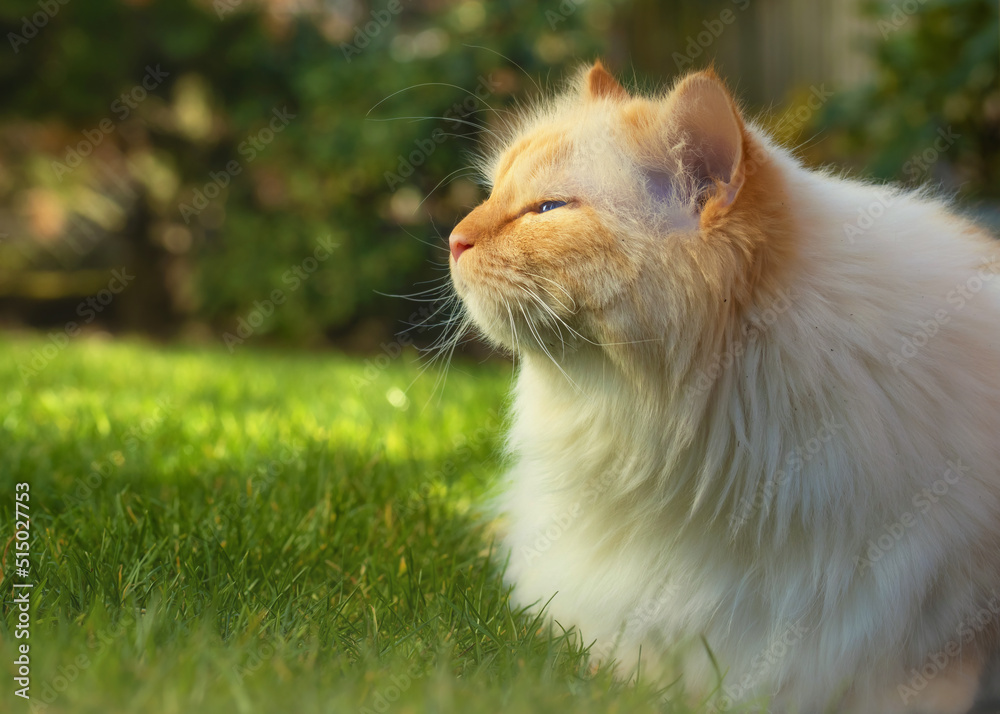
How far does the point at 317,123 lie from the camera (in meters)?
7.56

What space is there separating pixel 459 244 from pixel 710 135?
55cm

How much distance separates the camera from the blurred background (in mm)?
5488

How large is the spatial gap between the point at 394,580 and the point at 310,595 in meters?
0.23

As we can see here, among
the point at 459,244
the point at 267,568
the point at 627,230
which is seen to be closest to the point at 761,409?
the point at 627,230

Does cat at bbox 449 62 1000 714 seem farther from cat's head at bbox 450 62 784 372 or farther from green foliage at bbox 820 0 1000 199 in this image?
green foliage at bbox 820 0 1000 199

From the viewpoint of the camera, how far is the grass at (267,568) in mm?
1310

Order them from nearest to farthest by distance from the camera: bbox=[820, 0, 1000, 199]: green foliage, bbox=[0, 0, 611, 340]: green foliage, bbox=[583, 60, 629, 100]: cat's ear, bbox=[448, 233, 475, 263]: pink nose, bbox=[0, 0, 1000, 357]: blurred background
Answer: bbox=[448, 233, 475, 263]: pink nose < bbox=[583, 60, 629, 100]: cat's ear < bbox=[820, 0, 1000, 199]: green foliage < bbox=[0, 0, 1000, 357]: blurred background < bbox=[0, 0, 611, 340]: green foliage

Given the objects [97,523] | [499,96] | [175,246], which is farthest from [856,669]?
[175,246]

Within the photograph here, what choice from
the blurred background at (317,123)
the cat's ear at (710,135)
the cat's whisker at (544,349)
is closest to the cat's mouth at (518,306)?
the cat's whisker at (544,349)

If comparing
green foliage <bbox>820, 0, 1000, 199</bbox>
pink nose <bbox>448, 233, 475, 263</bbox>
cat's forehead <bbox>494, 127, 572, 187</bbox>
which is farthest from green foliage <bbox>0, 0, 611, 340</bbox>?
pink nose <bbox>448, 233, 475, 263</bbox>

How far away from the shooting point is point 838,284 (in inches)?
62.0

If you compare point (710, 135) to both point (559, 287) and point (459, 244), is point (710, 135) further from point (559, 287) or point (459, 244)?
point (459, 244)

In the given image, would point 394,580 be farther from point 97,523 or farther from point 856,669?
point 856,669

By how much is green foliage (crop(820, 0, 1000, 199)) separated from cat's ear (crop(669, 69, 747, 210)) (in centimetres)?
360
